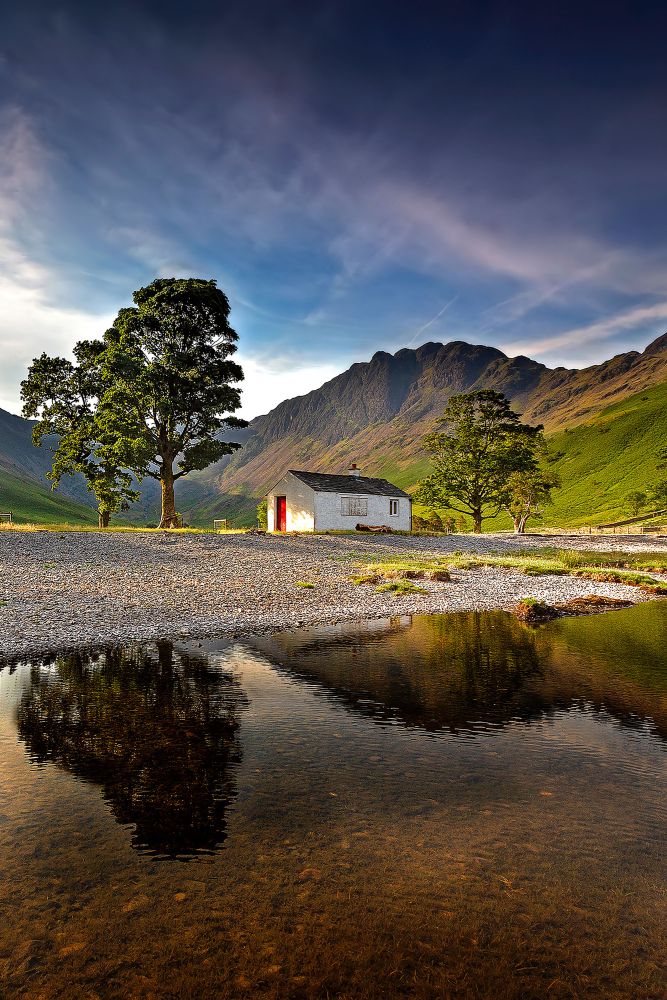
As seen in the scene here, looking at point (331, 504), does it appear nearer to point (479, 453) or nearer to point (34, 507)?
point (479, 453)

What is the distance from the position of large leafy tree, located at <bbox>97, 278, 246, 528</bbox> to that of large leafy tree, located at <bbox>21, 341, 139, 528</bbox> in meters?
2.77

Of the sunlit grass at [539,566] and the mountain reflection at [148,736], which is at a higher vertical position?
the sunlit grass at [539,566]

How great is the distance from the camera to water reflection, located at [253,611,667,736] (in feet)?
34.1

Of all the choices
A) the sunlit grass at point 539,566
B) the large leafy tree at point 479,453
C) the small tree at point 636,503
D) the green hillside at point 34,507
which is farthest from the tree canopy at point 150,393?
the small tree at point 636,503

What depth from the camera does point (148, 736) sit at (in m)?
8.94

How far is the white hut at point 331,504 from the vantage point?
6038 cm

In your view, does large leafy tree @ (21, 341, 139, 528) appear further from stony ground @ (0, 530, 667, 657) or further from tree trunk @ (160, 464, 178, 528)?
stony ground @ (0, 530, 667, 657)

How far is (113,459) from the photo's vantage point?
150ft

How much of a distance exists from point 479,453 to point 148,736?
68110mm

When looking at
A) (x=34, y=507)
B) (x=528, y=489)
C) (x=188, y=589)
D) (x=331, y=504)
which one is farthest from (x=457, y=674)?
(x=34, y=507)

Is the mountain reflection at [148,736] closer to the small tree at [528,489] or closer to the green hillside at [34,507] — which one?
the small tree at [528,489]

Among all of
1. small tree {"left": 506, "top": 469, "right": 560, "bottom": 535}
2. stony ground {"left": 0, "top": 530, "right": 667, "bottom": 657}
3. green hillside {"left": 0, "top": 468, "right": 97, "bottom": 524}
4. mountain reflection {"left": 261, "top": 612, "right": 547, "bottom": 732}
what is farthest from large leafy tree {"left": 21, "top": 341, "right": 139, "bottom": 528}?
green hillside {"left": 0, "top": 468, "right": 97, "bottom": 524}

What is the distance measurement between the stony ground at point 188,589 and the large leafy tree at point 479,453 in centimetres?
3643

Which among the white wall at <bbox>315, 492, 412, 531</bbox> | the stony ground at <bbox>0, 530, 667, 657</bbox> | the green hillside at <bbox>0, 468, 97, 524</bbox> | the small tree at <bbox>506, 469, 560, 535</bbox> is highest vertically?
the green hillside at <bbox>0, 468, 97, 524</bbox>
